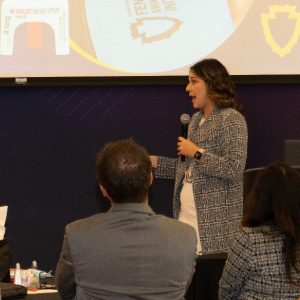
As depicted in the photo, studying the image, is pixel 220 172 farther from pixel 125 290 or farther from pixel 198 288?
pixel 125 290

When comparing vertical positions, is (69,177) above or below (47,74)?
below

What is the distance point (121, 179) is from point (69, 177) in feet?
7.75

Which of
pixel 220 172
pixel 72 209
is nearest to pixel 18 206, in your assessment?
pixel 72 209

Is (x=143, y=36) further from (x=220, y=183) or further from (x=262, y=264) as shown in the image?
(x=262, y=264)

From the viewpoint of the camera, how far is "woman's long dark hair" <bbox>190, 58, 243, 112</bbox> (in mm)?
3820

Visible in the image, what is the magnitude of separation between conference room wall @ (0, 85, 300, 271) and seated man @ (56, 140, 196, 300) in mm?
2280

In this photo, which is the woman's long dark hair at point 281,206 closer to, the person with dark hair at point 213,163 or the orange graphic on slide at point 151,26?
the person with dark hair at point 213,163

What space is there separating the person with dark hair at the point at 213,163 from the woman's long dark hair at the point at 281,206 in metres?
1.20

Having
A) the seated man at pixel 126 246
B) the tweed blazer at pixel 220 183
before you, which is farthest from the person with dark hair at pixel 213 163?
the seated man at pixel 126 246

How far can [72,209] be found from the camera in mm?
4410

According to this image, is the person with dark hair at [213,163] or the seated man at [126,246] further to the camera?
the person with dark hair at [213,163]

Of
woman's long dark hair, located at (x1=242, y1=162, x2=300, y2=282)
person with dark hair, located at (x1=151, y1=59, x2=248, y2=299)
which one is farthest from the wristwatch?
woman's long dark hair, located at (x1=242, y1=162, x2=300, y2=282)

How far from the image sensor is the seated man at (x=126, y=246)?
2.02 metres

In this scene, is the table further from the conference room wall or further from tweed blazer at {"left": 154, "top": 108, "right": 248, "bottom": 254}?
the conference room wall
